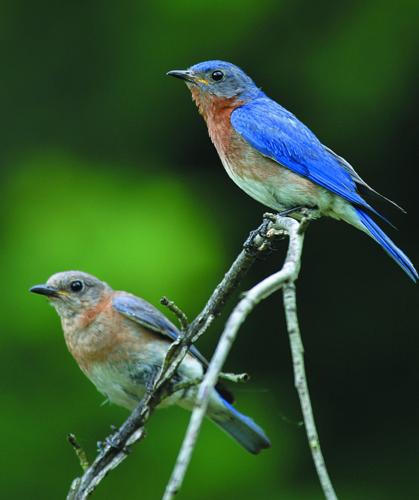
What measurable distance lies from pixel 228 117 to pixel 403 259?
3.95ft

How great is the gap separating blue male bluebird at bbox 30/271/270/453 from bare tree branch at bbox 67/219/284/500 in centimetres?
141

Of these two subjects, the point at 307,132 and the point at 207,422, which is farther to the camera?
the point at 207,422

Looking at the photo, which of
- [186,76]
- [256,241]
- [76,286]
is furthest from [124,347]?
[256,241]

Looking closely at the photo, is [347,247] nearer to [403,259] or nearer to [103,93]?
[103,93]

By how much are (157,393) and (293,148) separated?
1817mm

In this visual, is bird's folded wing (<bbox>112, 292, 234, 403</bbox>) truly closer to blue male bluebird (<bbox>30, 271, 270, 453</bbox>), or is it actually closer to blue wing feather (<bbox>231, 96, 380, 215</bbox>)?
blue male bluebird (<bbox>30, 271, 270, 453</bbox>)

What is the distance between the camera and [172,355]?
266 centimetres

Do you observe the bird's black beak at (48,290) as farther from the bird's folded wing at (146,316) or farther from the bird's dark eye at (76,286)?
the bird's folded wing at (146,316)

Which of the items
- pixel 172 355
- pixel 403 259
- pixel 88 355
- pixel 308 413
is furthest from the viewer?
pixel 88 355

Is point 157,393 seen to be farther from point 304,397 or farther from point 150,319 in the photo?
point 150,319

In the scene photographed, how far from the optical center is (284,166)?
166 inches

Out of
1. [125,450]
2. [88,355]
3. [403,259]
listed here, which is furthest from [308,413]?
→ [88,355]

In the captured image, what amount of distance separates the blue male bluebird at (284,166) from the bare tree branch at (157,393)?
48.0 inches

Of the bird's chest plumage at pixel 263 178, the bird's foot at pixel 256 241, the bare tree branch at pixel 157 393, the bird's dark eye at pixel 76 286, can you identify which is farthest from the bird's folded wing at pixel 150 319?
the bare tree branch at pixel 157 393
